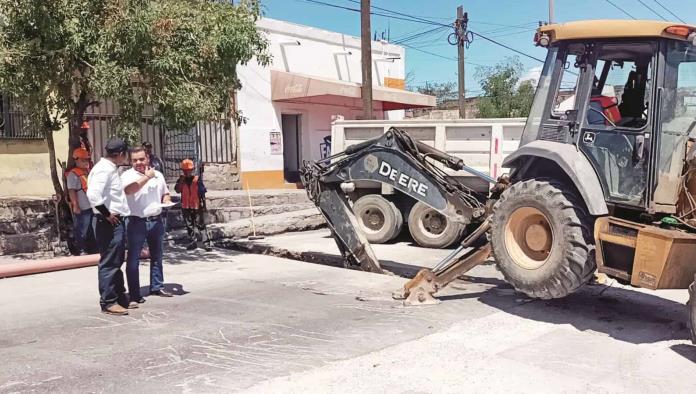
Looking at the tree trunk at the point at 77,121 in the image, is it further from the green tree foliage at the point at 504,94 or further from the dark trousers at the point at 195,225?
the green tree foliage at the point at 504,94

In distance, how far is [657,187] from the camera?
213 inches

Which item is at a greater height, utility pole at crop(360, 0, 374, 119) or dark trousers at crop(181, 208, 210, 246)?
utility pole at crop(360, 0, 374, 119)

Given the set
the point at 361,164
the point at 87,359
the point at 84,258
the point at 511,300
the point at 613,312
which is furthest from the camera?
the point at 84,258

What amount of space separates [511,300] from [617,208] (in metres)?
1.71

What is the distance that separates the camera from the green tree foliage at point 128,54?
8133 mm

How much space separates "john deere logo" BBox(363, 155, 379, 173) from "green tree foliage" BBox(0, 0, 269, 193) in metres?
2.39

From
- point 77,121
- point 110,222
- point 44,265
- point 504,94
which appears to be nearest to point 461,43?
point 504,94

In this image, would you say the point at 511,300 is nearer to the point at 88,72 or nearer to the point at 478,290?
the point at 478,290

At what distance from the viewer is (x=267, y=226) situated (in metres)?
13.1

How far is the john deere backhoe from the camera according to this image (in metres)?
5.32

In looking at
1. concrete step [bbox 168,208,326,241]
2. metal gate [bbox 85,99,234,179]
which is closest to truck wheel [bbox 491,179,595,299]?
concrete step [bbox 168,208,326,241]

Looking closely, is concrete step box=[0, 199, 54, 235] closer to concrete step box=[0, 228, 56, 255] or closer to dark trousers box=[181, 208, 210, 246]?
concrete step box=[0, 228, 56, 255]

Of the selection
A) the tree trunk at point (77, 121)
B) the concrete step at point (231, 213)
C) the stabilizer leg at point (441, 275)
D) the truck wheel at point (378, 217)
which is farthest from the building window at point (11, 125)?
the stabilizer leg at point (441, 275)

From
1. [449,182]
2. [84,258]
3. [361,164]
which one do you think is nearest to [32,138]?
[84,258]
